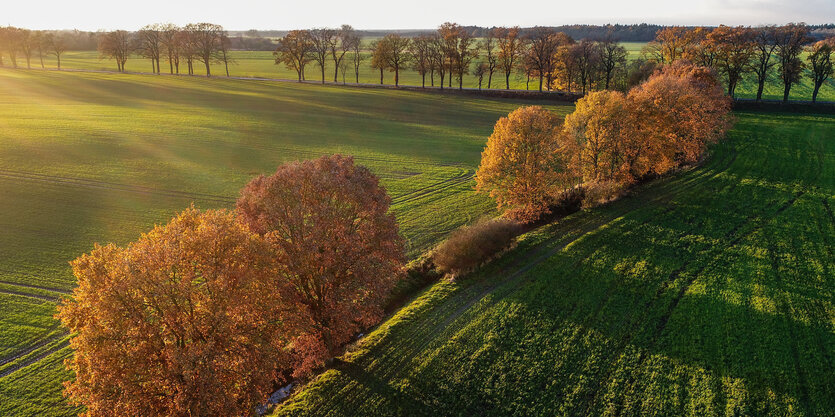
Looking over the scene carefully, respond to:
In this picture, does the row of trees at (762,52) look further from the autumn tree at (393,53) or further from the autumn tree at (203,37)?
the autumn tree at (203,37)

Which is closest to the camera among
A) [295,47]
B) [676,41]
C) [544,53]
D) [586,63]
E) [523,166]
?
[523,166]

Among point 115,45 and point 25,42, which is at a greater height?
point 25,42

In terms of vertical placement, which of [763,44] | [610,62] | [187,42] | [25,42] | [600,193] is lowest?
[600,193]

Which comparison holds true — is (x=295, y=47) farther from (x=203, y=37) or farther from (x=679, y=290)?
(x=679, y=290)

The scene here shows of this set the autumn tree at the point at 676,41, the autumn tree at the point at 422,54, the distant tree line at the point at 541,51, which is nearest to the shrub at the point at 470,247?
the distant tree line at the point at 541,51

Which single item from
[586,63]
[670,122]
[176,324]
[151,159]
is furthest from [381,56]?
[176,324]

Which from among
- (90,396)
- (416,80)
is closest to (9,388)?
(90,396)

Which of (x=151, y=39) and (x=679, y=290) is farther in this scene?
(x=151, y=39)

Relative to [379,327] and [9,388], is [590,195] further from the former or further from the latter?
[9,388]
